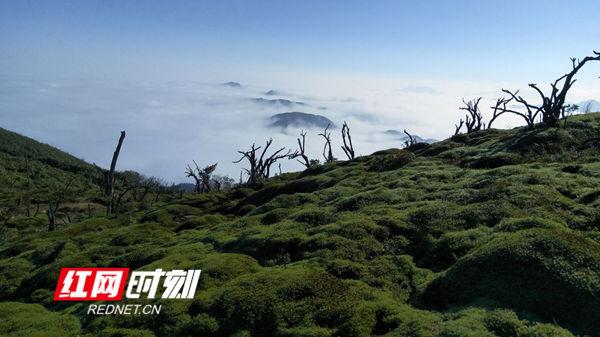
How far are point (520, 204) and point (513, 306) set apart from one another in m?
9.31

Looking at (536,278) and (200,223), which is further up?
(536,278)

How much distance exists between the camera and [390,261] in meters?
18.2

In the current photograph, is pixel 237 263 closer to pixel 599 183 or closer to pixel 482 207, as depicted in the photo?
pixel 482 207

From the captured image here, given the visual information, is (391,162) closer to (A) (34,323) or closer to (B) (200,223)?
(B) (200,223)

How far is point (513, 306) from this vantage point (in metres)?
13.0

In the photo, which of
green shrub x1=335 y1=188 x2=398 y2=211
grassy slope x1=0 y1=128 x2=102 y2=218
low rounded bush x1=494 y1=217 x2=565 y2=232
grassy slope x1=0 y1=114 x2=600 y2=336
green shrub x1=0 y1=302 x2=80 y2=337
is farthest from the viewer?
grassy slope x1=0 y1=128 x2=102 y2=218

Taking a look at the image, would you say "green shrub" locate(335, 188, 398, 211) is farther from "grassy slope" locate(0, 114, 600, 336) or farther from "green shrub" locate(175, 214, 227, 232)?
"green shrub" locate(175, 214, 227, 232)

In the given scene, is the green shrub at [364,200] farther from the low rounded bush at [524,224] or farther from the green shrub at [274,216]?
the low rounded bush at [524,224]

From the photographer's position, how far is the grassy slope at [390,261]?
43.7 feet

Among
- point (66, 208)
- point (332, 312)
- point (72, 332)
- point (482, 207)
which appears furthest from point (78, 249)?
point (66, 208)

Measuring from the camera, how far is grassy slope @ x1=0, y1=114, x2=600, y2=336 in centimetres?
1331
